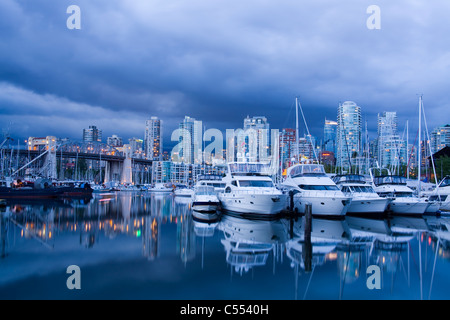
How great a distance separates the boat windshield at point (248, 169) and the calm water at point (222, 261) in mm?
9098

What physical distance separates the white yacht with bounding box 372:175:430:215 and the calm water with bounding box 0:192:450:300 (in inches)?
316

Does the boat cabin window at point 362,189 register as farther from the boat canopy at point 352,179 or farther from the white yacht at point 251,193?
the white yacht at point 251,193

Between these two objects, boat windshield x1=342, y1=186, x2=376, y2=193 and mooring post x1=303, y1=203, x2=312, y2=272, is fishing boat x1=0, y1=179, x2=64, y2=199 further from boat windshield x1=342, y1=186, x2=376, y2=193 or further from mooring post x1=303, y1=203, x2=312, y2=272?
mooring post x1=303, y1=203, x2=312, y2=272

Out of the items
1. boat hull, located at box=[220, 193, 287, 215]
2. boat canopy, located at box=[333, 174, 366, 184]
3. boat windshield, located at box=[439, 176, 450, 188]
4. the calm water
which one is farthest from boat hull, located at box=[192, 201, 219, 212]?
boat windshield, located at box=[439, 176, 450, 188]

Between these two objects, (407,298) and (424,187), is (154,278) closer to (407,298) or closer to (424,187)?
(407,298)

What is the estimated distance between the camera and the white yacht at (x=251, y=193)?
30062 millimetres

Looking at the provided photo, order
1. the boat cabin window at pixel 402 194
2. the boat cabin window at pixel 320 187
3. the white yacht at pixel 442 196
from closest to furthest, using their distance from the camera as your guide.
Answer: the boat cabin window at pixel 320 187
the boat cabin window at pixel 402 194
the white yacht at pixel 442 196

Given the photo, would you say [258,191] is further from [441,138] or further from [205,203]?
[441,138]

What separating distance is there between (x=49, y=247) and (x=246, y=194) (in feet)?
54.8

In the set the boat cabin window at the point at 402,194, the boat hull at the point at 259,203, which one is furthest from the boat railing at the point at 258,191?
the boat cabin window at the point at 402,194

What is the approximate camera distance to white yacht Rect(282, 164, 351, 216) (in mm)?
30109

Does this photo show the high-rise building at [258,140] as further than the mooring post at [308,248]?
Yes

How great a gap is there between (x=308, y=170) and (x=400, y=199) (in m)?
10.4

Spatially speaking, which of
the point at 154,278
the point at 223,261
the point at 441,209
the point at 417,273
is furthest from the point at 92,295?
the point at 441,209
